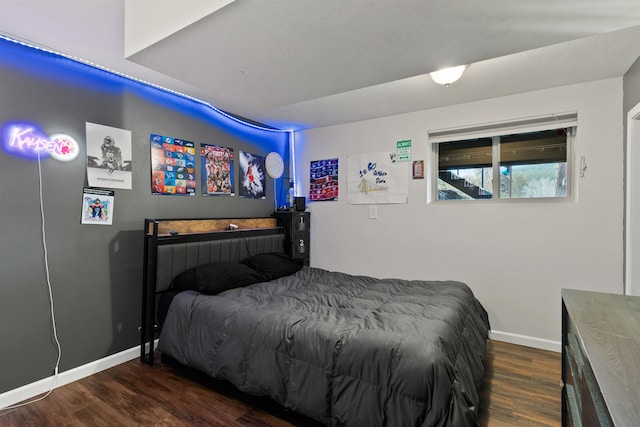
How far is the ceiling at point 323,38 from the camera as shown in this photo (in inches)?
50.7

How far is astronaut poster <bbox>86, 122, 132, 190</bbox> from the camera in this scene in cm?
235

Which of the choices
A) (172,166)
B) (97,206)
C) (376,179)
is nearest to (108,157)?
(97,206)

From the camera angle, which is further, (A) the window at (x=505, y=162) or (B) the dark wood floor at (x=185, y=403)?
(A) the window at (x=505, y=162)

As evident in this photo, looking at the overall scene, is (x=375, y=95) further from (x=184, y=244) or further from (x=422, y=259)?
(x=184, y=244)

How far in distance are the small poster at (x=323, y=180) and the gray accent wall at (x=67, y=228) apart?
185 centimetres

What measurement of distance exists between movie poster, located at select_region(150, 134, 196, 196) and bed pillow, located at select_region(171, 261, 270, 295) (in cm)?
83

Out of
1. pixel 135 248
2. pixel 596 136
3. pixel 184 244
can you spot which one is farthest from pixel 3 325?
pixel 596 136

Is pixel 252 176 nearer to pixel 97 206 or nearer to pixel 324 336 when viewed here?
pixel 97 206

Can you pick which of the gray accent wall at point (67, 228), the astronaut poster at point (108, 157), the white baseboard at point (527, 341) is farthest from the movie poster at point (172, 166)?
the white baseboard at point (527, 341)

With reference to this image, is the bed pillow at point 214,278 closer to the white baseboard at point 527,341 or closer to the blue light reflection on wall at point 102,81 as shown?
the blue light reflection on wall at point 102,81

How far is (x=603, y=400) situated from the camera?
2.24ft

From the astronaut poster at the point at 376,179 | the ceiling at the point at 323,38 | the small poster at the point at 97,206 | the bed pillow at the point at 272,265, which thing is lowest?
the bed pillow at the point at 272,265

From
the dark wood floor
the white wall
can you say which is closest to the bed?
the dark wood floor

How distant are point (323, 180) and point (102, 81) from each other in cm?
256
